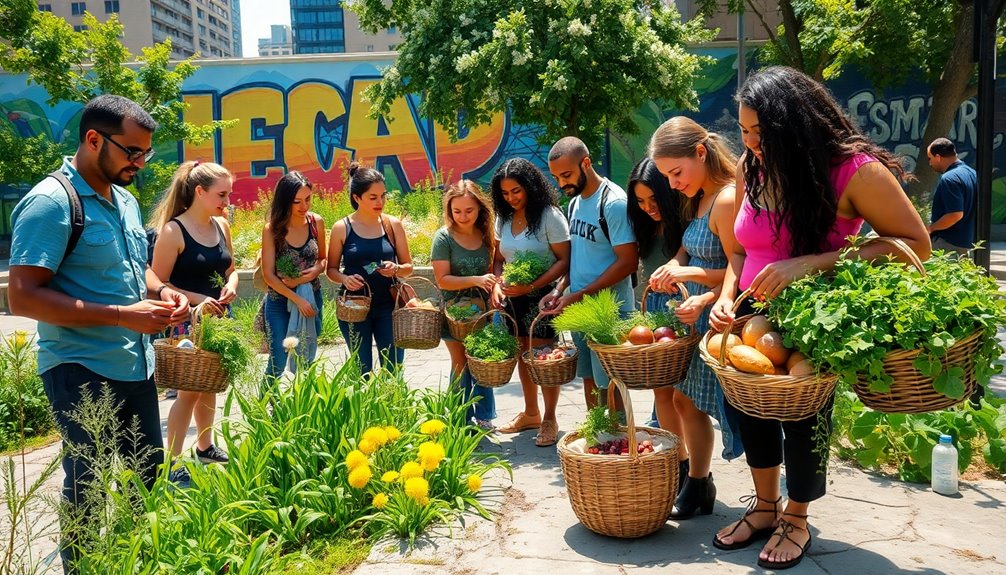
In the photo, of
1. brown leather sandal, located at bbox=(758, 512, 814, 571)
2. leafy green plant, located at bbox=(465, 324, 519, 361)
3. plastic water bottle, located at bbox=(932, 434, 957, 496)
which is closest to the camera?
brown leather sandal, located at bbox=(758, 512, 814, 571)

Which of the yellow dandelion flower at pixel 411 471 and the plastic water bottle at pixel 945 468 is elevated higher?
the yellow dandelion flower at pixel 411 471

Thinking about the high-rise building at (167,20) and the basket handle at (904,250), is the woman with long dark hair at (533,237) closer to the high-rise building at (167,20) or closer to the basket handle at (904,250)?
the basket handle at (904,250)

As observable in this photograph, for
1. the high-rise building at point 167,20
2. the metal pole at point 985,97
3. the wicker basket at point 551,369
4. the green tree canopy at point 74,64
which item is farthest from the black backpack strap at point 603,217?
the high-rise building at point 167,20

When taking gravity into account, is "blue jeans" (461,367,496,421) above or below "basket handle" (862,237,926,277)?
below

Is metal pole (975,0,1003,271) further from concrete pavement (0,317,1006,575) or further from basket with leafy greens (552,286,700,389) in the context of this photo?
basket with leafy greens (552,286,700,389)

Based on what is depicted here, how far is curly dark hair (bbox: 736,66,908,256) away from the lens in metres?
2.95

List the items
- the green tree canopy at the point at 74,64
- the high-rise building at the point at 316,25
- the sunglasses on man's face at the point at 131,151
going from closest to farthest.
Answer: the sunglasses on man's face at the point at 131,151 < the green tree canopy at the point at 74,64 < the high-rise building at the point at 316,25

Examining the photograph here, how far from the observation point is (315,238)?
5797mm

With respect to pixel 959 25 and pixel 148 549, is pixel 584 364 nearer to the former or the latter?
pixel 148 549

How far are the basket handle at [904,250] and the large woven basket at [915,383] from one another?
0.7 inches

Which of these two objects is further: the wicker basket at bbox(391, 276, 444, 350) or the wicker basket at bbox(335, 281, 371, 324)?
the wicker basket at bbox(335, 281, 371, 324)

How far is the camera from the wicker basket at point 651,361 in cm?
365

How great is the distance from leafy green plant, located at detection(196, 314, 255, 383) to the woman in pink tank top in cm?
255

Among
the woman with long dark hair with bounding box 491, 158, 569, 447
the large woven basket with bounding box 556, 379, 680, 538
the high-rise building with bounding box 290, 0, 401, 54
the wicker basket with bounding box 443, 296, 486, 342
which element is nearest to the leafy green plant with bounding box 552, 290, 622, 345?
the large woven basket with bounding box 556, 379, 680, 538
